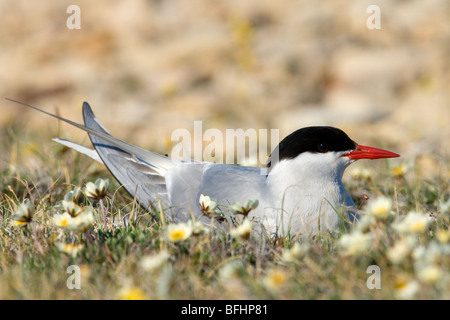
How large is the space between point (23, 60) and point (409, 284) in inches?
311

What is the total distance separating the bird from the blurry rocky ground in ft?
13.5

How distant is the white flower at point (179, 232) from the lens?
1.76 metres

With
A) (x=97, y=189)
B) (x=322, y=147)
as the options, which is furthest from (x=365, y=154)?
(x=97, y=189)

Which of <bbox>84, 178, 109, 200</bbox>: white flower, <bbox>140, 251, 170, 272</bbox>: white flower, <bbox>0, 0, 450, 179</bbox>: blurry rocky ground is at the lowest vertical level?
<bbox>140, 251, 170, 272</bbox>: white flower

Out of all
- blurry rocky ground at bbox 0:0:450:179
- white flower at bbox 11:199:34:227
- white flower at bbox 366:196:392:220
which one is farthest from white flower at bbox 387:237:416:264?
blurry rocky ground at bbox 0:0:450:179

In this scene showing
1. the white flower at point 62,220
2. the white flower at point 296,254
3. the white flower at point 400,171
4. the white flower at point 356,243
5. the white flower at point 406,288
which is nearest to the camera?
the white flower at point 406,288

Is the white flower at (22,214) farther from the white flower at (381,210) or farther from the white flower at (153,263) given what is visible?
the white flower at (381,210)

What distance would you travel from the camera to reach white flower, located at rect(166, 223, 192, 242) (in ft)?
5.77

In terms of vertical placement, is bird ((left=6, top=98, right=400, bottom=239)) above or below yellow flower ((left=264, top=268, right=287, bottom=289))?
above

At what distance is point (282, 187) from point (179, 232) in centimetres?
70

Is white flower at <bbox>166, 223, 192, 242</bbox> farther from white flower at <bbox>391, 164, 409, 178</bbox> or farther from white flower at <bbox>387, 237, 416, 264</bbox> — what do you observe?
white flower at <bbox>391, 164, 409, 178</bbox>

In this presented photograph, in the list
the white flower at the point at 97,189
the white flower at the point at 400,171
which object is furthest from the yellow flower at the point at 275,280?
the white flower at the point at 400,171

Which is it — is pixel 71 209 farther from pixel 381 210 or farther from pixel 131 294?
pixel 381 210

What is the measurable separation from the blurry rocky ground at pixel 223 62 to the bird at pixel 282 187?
4109 mm
